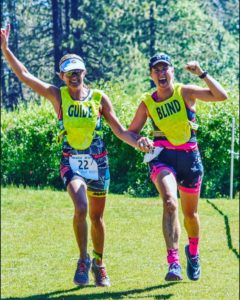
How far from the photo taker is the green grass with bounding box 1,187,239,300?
7.58 metres

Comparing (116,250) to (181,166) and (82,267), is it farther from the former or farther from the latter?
(82,267)

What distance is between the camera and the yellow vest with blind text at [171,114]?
6.41 meters

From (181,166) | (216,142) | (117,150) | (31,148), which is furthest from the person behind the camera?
(31,148)

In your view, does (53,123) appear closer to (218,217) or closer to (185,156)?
(218,217)

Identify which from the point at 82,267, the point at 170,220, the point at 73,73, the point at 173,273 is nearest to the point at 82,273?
the point at 82,267

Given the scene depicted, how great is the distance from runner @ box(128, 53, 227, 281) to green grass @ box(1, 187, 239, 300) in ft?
2.91

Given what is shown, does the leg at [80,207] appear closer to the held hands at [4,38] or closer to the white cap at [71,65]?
the white cap at [71,65]

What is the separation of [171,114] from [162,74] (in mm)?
356

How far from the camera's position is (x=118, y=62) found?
31859mm

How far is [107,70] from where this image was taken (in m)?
31.2

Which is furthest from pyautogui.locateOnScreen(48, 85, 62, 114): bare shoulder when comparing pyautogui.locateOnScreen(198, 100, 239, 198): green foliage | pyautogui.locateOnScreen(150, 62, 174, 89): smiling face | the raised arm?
pyautogui.locateOnScreen(198, 100, 239, 198): green foliage

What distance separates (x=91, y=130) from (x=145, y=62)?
87.5 feet

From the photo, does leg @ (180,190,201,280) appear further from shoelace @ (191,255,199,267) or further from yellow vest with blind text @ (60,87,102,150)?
yellow vest with blind text @ (60,87,102,150)

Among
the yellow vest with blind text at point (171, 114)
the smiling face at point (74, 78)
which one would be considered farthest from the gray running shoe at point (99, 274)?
the smiling face at point (74, 78)
